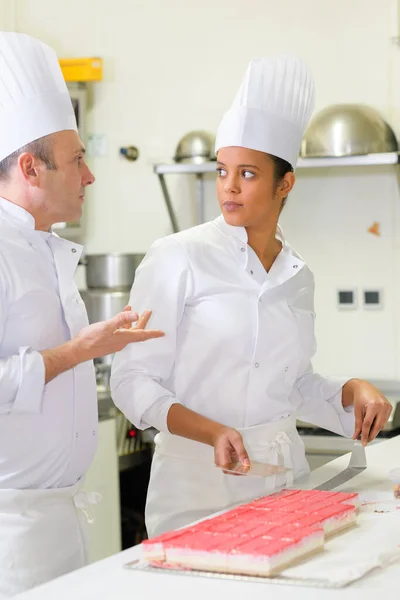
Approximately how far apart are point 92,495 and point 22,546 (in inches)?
7.0

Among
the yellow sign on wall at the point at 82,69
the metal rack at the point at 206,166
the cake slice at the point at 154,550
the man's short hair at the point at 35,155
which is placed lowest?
the cake slice at the point at 154,550

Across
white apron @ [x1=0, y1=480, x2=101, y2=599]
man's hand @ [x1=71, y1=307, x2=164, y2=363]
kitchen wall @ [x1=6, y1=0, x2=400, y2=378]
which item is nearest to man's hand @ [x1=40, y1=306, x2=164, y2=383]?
man's hand @ [x1=71, y1=307, x2=164, y2=363]

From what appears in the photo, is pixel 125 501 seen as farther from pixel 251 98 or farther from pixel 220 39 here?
pixel 251 98

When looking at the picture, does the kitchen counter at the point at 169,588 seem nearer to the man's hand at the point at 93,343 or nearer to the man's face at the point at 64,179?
the man's hand at the point at 93,343

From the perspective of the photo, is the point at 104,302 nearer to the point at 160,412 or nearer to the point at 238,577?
the point at 160,412

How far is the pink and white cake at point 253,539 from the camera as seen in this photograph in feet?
4.08

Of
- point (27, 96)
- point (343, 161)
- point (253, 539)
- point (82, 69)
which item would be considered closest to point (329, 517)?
point (253, 539)

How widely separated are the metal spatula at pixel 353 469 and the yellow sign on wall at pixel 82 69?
96.5 inches

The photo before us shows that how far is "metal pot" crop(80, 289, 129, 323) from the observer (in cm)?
370

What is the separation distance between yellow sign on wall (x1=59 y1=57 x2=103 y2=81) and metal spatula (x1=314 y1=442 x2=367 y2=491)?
96.5 inches

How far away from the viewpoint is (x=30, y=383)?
1512 mm

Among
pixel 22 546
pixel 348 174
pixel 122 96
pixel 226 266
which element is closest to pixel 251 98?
pixel 226 266

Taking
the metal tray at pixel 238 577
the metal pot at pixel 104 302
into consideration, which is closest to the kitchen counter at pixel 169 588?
the metal tray at pixel 238 577

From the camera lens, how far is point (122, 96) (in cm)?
405
